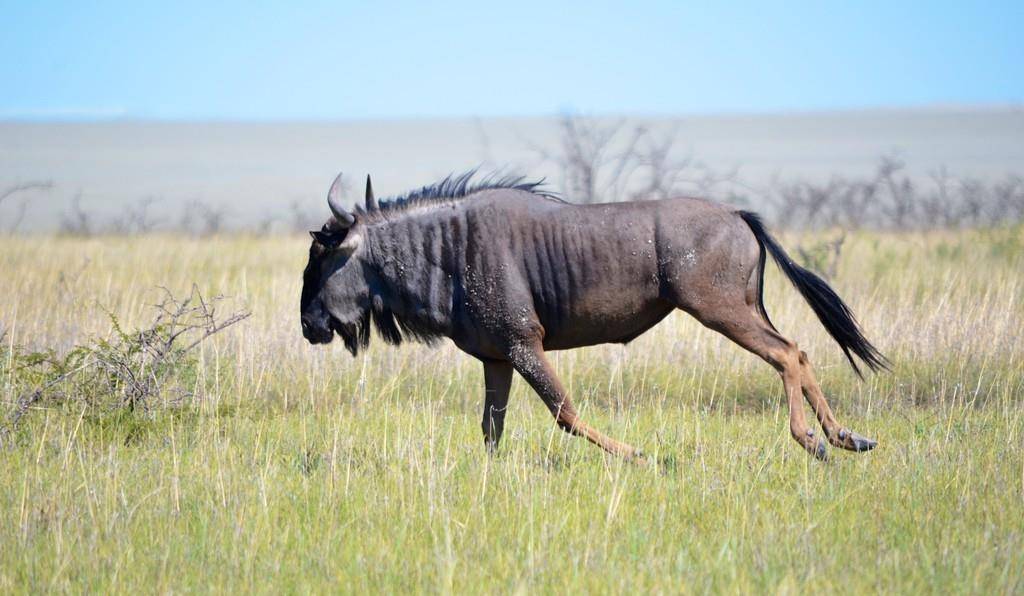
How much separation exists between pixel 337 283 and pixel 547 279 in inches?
55.1

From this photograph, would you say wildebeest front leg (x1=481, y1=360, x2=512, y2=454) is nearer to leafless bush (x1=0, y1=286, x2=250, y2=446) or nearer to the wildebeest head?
the wildebeest head

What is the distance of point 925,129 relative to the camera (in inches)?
3910

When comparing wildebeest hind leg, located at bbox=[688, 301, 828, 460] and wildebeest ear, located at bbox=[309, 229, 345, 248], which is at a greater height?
wildebeest ear, located at bbox=[309, 229, 345, 248]

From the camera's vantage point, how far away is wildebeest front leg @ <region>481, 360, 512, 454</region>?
7.31 m

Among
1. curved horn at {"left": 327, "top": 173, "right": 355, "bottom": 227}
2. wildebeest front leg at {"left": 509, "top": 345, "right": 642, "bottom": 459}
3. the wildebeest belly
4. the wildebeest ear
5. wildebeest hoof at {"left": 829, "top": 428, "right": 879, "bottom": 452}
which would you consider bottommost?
wildebeest hoof at {"left": 829, "top": 428, "right": 879, "bottom": 452}

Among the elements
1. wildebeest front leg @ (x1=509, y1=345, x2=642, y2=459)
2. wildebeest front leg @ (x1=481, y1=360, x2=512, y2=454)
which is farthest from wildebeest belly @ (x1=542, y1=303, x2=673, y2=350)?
wildebeest front leg @ (x1=481, y1=360, x2=512, y2=454)

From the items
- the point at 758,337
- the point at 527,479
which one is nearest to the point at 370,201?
the point at 527,479

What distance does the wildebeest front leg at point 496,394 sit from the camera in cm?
731

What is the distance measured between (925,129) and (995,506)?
10039 cm

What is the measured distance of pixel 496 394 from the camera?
748 centimetres

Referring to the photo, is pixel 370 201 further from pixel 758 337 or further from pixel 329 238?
pixel 758 337

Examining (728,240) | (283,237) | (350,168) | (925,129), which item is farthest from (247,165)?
(728,240)

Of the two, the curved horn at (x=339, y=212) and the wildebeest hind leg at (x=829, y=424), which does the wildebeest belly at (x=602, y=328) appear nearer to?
the wildebeest hind leg at (x=829, y=424)

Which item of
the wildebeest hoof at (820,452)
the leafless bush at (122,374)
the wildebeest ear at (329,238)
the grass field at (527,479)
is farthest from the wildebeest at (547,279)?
the leafless bush at (122,374)
